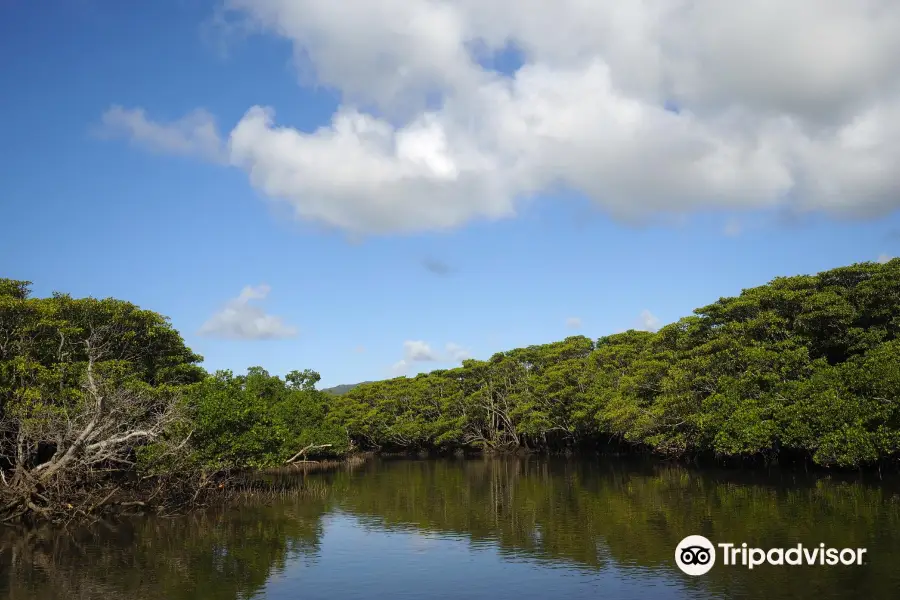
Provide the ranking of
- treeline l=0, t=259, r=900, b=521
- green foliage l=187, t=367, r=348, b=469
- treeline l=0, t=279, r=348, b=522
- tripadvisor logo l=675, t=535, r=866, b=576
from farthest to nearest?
green foliage l=187, t=367, r=348, b=469, treeline l=0, t=259, r=900, b=521, treeline l=0, t=279, r=348, b=522, tripadvisor logo l=675, t=535, r=866, b=576

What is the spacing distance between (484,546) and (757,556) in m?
10.4

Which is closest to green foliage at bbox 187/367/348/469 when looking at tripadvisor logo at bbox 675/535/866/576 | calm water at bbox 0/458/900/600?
calm water at bbox 0/458/900/600

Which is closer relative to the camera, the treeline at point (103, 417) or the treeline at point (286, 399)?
the treeline at point (103, 417)

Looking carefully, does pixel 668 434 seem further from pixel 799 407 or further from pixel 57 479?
pixel 57 479

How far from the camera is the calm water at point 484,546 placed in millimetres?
19594

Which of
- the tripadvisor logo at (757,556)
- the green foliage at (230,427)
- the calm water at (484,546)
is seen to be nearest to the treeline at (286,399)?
the green foliage at (230,427)

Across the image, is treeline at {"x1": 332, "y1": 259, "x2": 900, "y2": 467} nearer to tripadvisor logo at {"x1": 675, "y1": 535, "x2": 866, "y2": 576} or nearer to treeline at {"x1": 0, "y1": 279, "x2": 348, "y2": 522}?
tripadvisor logo at {"x1": 675, "y1": 535, "x2": 866, "y2": 576}

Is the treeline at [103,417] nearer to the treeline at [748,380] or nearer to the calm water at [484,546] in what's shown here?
the calm water at [484,546]

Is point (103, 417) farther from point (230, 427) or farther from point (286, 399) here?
point (286, 399)

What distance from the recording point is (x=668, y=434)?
5044 centimetres

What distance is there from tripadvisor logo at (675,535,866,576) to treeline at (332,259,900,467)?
51.1ft

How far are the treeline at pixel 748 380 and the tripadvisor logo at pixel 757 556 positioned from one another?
1556 centimetres

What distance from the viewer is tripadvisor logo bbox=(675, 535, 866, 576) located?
67.5ft

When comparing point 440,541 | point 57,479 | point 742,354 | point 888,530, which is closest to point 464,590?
point 440,541
